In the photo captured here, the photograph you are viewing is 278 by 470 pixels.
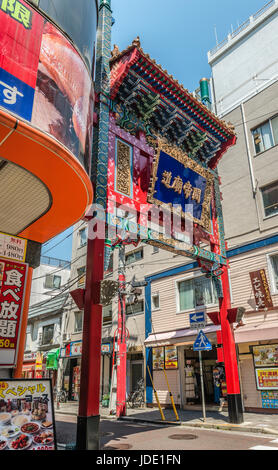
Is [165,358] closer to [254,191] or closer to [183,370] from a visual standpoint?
[183,370]

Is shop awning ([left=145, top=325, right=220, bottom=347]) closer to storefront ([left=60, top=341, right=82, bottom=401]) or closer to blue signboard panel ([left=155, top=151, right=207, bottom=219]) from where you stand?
blue signboard panel ([left=155, top=151, right=207, bottom=219])

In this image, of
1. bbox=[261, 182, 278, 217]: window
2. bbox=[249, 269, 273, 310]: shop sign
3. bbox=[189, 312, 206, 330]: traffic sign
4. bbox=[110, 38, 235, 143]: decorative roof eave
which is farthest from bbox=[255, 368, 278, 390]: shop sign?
bbox=[110, 38, 235, 143]: decorative roof eave

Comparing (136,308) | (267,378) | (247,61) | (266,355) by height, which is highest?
(247,61)

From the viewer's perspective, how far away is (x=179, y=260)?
20.5m

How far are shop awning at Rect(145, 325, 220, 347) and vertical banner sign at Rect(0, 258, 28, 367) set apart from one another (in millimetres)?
11190

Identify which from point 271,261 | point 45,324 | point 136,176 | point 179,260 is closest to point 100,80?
point 136,176

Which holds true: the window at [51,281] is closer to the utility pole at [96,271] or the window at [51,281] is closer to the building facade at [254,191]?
the building facade at [254,191]

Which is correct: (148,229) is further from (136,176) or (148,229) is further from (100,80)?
(100,80)

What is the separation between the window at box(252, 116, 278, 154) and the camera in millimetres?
17906

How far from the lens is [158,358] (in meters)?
20.0

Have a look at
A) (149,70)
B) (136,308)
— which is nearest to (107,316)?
(136,308)

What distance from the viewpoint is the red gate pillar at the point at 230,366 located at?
12.0 metres

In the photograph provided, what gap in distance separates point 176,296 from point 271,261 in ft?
20.4

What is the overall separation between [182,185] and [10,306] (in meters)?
7.51
